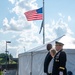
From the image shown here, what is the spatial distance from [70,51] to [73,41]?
169cm

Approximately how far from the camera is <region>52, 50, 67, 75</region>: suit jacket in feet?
36.9

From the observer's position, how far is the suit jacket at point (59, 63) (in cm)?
1125

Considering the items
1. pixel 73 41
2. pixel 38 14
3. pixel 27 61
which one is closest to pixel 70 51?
pixel 73 41

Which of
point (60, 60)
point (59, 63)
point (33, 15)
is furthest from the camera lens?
point (33, 15)

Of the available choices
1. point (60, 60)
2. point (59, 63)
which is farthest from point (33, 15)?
point (60, 60)

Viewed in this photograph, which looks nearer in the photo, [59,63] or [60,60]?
[60,60]

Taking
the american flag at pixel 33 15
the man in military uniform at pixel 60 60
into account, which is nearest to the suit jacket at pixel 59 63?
the man in military uniform at pixel 60 60

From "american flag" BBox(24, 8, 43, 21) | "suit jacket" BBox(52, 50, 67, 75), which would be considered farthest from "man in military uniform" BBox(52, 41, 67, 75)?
"american flag" BBox(24, 8, 43, 21)

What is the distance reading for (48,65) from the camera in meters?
12.8

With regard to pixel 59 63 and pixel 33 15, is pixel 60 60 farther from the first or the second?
pixel 33 15

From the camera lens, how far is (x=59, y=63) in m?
11.4

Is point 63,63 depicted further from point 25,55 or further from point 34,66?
point 25,55

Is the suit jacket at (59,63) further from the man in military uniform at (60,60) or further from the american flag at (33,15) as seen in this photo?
the american flag at (33,15)

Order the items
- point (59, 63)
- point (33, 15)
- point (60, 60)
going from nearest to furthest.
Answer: point (60, 60) → point (59, 63) → point (33, 15)
